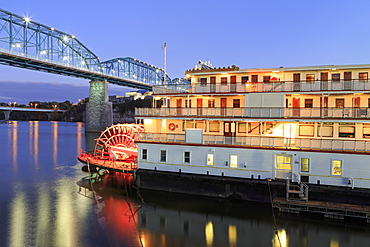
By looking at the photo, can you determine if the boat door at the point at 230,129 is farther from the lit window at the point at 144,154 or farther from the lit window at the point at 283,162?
the lit window at the point at 144,154

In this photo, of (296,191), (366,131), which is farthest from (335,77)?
(296,191)

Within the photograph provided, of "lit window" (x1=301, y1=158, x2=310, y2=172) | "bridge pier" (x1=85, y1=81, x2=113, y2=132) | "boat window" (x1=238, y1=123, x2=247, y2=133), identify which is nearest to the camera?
"lit window" (x1=301, y1=158, x2=310, y2=172)

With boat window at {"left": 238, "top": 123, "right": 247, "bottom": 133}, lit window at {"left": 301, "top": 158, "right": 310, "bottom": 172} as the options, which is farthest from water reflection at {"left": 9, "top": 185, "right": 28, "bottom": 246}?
lit window at {"left": 301, "top": 158, "right": 310, "bottom": 172}

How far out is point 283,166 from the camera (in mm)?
21859

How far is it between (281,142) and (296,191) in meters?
3.64

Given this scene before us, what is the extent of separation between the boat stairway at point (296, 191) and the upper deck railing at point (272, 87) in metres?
7.05

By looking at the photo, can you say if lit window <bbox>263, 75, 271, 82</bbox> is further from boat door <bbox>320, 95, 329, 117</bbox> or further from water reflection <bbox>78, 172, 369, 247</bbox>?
water reflection <bbox>78, 172, 369, 247</bbox>

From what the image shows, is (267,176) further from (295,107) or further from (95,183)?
(95,183)

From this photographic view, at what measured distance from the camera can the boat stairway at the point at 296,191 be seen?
20.0 metres

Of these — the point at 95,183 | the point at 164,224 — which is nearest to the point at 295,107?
the point at 164,224

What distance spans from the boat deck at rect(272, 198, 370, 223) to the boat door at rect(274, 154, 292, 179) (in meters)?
1.77

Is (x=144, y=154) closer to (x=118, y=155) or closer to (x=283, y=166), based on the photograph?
(x=283, y=166)

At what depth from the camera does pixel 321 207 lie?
19234mm

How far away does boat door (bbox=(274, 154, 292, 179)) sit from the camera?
21.6m
